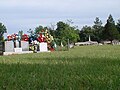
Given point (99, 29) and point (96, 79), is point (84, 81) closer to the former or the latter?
point (96, 79)

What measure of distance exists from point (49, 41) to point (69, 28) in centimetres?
6372

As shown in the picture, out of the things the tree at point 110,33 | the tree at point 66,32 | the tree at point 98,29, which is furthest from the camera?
the tree at point 98,29

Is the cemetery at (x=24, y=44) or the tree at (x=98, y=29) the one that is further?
the tree at (x=98, y=29)

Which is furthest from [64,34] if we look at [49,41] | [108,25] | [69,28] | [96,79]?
[96,79]

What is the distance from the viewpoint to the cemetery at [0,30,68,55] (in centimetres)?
3222

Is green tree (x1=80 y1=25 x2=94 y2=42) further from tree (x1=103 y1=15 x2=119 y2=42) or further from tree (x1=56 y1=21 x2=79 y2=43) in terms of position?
tree (x1=56 y1=21 x2=79 y2=43)

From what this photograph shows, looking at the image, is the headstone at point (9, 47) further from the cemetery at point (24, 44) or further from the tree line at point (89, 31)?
Answer: the tree line at point (89, 31)

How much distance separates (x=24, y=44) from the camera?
36.0 m

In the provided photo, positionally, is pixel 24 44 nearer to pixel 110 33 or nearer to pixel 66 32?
pixel 66 32

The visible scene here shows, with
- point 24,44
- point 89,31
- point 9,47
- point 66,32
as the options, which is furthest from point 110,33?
point 9,47

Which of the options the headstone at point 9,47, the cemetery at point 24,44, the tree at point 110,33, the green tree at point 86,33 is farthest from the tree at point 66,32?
the headstone at point 9,47

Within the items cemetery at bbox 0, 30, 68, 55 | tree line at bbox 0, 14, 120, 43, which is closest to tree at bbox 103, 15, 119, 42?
tree line at bbox 0, 14, 120, 43

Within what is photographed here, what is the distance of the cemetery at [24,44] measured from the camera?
106ft

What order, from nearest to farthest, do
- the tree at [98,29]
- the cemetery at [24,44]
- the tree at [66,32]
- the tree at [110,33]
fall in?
the cemetery at [24,44], the tree at [66,32], the tree at [110,33], the tree at [98,29]
